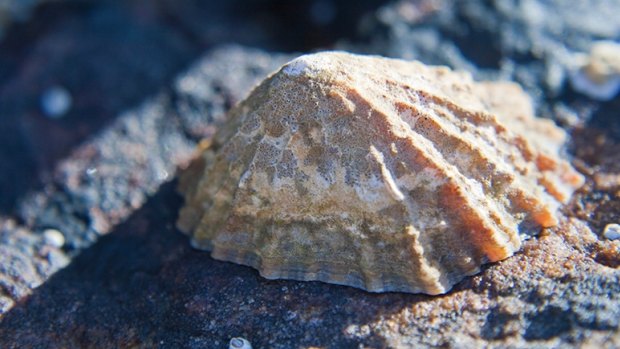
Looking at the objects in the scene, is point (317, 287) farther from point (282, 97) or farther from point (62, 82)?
point (62, 82)

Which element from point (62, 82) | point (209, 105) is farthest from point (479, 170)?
point (62, 82)

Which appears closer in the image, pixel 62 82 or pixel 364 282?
pixel 364 282

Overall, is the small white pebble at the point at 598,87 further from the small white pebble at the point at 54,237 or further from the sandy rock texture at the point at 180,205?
the small white pebble at the point at 54,237

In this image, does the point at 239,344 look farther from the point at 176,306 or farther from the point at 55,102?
the point at 55,102

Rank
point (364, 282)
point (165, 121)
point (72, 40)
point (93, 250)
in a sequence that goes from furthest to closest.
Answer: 1. point (72, 40)
2. point (165, 121)
3. point (93, 250)
4. point (364, 282)

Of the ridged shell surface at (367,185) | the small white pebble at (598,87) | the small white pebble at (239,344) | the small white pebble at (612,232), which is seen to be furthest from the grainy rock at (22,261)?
the small white pebble at (598,87)

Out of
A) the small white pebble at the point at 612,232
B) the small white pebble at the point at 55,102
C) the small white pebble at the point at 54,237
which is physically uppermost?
the small white pebble at the point at 612,232

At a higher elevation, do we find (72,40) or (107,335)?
(72,40)
